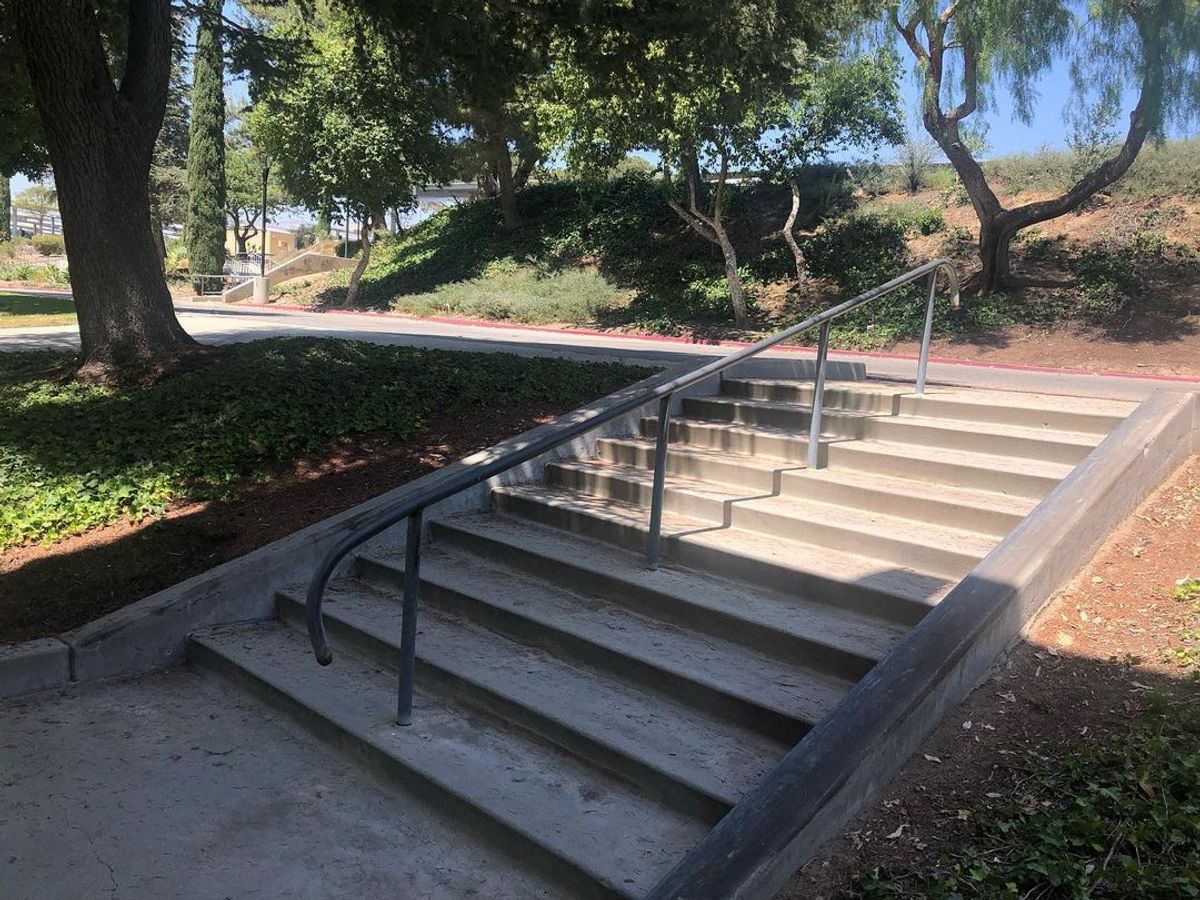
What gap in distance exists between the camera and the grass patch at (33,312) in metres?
15.2

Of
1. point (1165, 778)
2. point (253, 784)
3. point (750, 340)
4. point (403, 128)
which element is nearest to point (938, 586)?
point (1165, 778)

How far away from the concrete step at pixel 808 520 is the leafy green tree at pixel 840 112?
49.3ft

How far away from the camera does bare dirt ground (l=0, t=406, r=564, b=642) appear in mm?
4734

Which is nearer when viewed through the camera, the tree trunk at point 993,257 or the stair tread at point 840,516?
the stair tread at point 840,516

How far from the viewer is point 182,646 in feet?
14.9

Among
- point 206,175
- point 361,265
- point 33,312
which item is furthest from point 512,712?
point 206,175

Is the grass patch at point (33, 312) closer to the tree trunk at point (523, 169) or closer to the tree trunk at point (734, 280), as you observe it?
the tree trunk at point (734, 280)

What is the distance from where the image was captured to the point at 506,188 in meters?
30.3

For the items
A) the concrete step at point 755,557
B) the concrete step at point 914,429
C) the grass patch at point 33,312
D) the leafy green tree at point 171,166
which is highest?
the leafy green tree at point 171,166

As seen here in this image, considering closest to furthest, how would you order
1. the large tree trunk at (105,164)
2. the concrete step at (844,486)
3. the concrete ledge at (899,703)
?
the concrete ledge at (899,703), the concrete step at (844,486), the large tree trunk at (105,164)

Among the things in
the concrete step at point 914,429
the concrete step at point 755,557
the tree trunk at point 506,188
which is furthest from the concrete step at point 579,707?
the tree trunk at point 506,188

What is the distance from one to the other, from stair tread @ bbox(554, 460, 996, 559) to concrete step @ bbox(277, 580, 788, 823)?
147cm

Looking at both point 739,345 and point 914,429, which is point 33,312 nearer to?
point 739,345

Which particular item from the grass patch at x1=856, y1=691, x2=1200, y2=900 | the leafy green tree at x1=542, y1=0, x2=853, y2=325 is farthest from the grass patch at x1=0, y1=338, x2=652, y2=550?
the grass patch at x1=856, y1=691, x2=1200, y2=900
